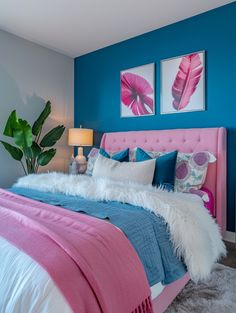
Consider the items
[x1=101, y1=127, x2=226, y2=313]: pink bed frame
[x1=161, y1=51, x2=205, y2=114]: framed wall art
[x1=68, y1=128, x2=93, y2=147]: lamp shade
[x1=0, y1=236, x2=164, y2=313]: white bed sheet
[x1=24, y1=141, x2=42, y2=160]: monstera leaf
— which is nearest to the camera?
[x1=0, y1=236, x2=164, y2=313]: white bed sheet

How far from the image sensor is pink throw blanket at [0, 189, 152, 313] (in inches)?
33.4

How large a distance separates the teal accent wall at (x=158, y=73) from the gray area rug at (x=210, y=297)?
0.94 meters

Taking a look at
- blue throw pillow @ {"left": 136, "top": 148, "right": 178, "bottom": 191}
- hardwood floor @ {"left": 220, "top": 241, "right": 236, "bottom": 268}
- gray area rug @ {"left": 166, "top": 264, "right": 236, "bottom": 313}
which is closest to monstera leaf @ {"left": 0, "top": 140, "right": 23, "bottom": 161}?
blue throw pillow @ {"left": 136, "top": 148, "right": 178, "bottom": 191}

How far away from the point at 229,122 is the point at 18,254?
95.3 inches

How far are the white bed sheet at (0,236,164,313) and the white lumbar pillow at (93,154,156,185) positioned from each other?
54.1 inches

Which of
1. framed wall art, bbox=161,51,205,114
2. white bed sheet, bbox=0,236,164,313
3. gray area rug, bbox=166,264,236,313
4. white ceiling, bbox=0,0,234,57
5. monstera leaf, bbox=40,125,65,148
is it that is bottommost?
gray area rug, bbox=166,264,236,313


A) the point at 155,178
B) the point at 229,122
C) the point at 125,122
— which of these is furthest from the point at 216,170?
the point at 125,122

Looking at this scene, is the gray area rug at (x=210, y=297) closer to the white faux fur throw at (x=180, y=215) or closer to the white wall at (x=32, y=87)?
the white faux fur throw at (x=180, y=215)

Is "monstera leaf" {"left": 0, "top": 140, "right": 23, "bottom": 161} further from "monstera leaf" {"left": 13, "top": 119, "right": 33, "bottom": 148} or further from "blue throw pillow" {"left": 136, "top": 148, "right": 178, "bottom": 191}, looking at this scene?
"blue throw pillow" {"left": 136, "top": 148, "right": 178, "bottom": 191}

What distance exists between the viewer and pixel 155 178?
2244mm

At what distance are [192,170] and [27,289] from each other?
6.19ft

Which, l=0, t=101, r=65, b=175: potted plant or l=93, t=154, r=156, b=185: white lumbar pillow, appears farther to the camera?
l=0, t=101, r=65, b=175: potted plant

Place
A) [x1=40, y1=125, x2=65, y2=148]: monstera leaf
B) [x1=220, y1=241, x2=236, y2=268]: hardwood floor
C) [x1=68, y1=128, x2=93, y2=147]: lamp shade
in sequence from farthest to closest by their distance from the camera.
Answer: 1. [x1=68, y1=128, x2=93, y2=147]: lamp shade
2. [x1=40, y1=125, x2=65, y2=148]: monstera leaf
3. [x1=220, y1=241, x2=236, y2=268]: hardwood floor

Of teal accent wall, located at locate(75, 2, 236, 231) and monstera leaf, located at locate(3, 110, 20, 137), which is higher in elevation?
teal accent wall, located at locate(75, 2, 236, 231)
